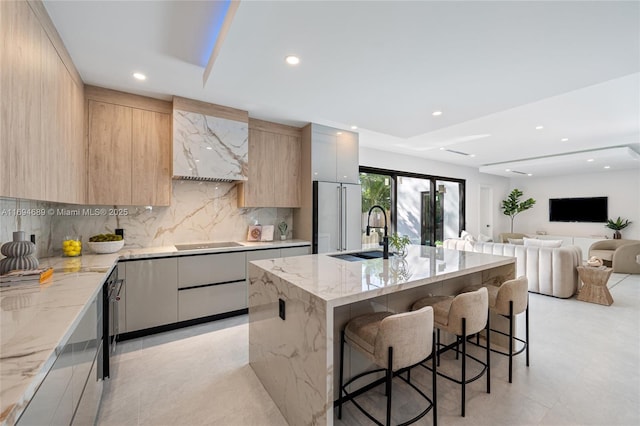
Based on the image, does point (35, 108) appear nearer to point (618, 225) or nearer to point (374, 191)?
point (374, 191)

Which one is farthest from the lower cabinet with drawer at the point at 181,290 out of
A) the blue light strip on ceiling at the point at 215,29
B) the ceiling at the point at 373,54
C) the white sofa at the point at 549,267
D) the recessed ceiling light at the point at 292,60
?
the white sofa at the point at 549,267

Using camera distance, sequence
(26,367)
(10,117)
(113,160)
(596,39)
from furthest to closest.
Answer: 1. (113,160)
2. (596,39)
3. (10,117)
4. (26,367)

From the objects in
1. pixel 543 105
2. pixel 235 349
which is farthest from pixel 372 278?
pixel 543 105

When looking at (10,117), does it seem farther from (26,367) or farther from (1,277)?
(26,367)

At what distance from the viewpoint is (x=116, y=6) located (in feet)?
5.88

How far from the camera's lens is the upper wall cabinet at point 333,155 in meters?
4.08

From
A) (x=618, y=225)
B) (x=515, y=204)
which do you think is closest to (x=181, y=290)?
(x=515, y=204)

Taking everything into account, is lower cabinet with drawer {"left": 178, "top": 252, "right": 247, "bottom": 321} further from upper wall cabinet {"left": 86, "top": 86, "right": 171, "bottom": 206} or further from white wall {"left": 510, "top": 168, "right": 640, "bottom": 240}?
white wall {"left": 510, "top": 168, "right": 640, "bottom": 240}

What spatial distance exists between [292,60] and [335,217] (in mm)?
2368

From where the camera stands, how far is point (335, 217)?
4102 millimetres

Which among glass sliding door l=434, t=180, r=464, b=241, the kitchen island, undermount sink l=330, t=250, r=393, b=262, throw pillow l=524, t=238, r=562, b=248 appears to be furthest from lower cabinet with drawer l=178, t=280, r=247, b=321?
glass sliding door l=434, t=180, r=464, b=241

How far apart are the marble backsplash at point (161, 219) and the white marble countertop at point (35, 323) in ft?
2.60

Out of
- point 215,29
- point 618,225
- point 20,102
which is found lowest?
point 618,225

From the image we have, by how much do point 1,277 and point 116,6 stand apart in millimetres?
1780
